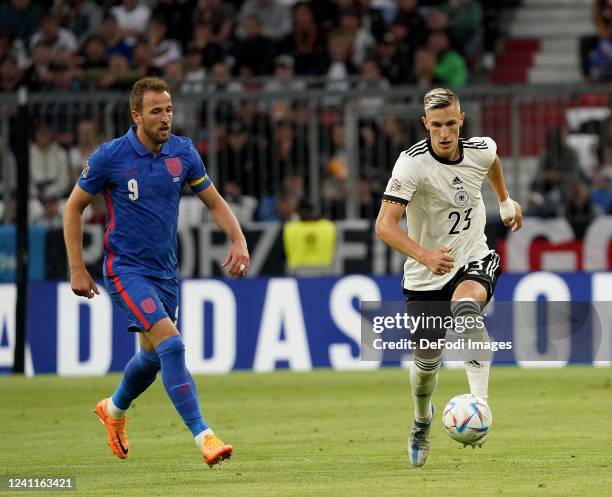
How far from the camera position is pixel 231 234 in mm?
9992

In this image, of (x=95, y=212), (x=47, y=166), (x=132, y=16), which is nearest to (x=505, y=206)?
(x=95, y=212)

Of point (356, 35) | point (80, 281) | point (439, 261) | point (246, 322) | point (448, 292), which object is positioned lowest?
point (246, 322)

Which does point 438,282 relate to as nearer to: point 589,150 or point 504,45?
point 589,150

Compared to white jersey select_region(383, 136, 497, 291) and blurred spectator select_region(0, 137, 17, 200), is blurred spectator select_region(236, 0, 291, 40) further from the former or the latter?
white jersey select_region(383, 136, 497, 291)

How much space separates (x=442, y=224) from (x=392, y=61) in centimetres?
1316

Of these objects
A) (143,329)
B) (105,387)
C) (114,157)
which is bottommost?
(105,387)

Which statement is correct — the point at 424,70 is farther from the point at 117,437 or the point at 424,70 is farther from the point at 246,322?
the point at 117,437

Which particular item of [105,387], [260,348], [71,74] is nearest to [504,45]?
[71,74]

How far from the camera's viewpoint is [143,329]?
31.8 ft

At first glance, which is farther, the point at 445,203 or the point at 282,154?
the point at 282,154

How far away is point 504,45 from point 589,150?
5590 millimetres

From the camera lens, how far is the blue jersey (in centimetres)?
991

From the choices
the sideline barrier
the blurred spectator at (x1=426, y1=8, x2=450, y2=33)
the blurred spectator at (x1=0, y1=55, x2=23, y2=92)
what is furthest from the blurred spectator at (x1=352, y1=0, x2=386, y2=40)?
the sideline barrier

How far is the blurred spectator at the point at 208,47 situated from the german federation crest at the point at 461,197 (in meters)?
13.5
